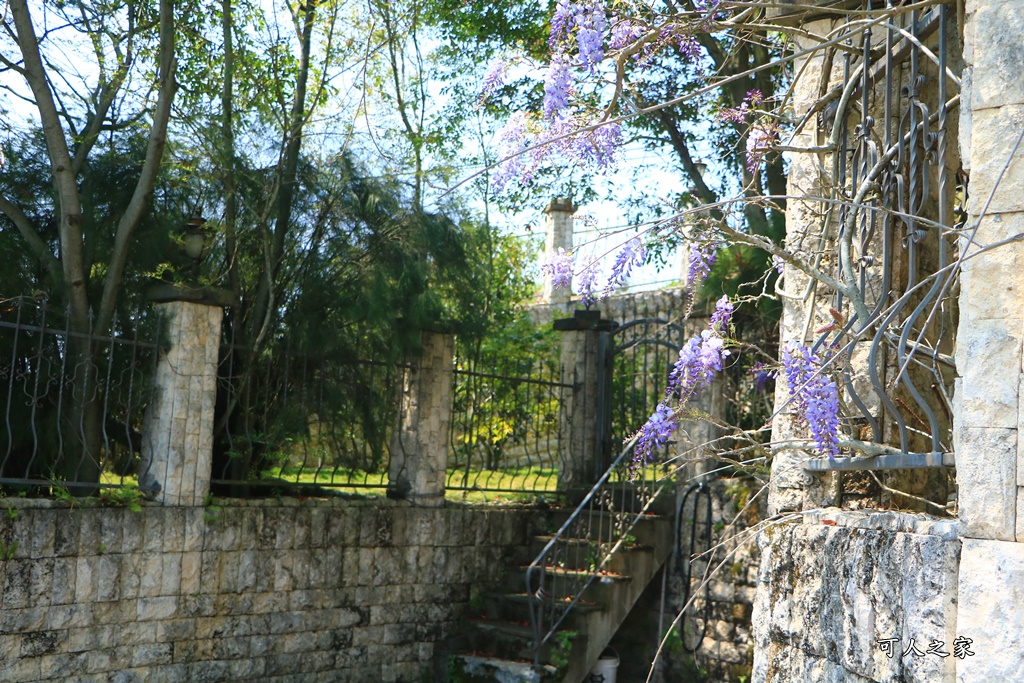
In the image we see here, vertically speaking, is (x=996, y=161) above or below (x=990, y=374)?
above

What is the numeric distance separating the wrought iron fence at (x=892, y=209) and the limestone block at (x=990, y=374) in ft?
2.00

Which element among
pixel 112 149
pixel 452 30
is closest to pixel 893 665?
pixel 112 149

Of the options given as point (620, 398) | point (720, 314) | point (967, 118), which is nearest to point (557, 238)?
point (620, 398)

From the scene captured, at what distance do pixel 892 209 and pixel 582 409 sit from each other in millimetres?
5940

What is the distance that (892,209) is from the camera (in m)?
3.59

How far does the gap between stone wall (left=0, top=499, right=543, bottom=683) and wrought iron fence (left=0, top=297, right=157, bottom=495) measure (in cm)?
47

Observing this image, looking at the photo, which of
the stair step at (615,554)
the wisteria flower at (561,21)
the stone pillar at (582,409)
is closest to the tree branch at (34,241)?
the wisteria flower at (561,21)

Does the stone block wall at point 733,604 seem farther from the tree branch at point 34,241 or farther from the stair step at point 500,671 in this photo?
the tree branch at point 34,241

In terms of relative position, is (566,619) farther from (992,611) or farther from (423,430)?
(992,611)

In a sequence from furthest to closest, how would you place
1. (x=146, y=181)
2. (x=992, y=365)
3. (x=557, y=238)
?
(x=557, y=238) → (x=146, y=181) → (x=992, y=365)

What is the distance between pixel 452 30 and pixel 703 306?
3.76m

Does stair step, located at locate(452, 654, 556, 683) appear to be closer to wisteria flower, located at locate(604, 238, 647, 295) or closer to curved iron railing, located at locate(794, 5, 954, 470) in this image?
wisteria flower, located at locate(604, 238, 647, 295)

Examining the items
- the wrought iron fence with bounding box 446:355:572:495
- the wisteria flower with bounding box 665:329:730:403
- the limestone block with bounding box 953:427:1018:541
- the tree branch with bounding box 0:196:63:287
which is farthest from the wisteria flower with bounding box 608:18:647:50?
the wrought iron fence with bounding box 446:355:572:495

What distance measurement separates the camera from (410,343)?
7980mm
